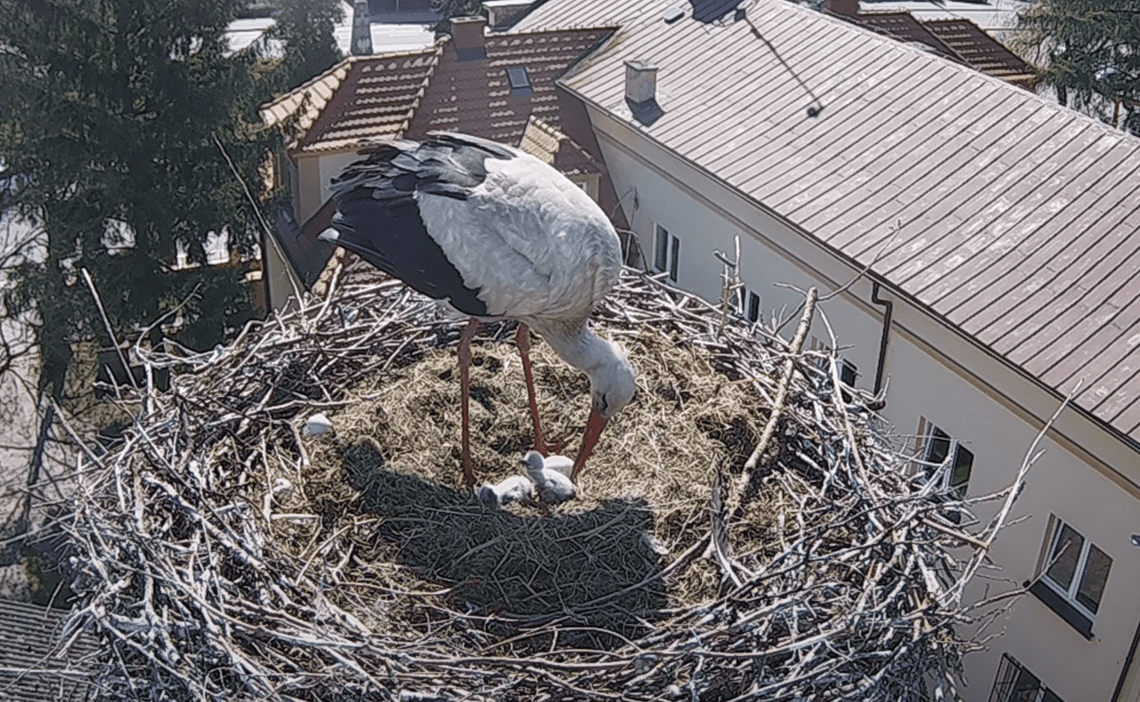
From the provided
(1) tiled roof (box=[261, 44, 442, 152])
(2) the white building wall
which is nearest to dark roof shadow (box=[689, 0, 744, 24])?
(1) tiled roof (box=[261, 44, 442, 152])

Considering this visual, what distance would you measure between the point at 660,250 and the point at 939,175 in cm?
302

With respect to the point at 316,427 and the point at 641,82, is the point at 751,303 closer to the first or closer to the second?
the point at 641,82

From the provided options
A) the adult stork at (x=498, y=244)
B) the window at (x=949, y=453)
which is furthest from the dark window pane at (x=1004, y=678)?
the adult stork at (x=498, y=244)

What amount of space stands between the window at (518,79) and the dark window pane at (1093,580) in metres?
7.09

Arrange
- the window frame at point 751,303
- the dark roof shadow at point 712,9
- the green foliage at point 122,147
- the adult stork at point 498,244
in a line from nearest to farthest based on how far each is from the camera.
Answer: the adult stork at point 498,244 → the window frame at point 751,303 → the green foliage at point 122,147 → the dark roof shadow at point 712,9

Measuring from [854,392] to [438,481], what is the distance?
1998mm

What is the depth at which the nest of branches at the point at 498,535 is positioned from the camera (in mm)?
3746

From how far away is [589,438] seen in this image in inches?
199

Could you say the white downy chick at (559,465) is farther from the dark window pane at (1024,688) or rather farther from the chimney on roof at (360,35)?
the chimney on roof at (360,35)

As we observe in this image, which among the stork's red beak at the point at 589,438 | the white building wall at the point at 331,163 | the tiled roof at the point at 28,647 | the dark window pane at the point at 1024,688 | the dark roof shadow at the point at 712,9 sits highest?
the dark roof shadow at the point at 712,9

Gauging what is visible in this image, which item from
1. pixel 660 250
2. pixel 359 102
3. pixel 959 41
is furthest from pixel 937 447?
pixel 959 41

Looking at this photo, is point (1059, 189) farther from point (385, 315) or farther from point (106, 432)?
point (106, 432)

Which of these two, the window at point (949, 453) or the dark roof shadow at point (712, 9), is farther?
the dark roof shadow at point (712, 9)

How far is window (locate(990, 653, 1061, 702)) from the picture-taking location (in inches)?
281
